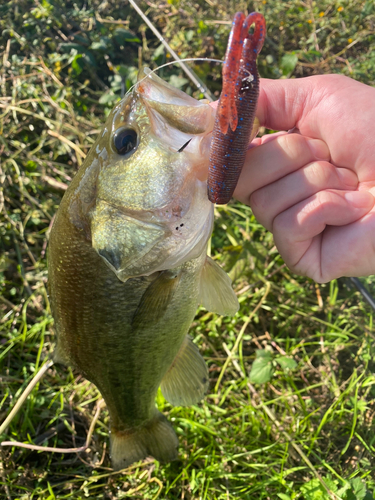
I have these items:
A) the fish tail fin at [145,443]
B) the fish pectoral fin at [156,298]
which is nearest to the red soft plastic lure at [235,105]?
the fish pectoral fin at [156,298]

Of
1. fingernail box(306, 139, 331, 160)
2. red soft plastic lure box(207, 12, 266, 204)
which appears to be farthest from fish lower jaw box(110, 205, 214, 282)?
fingernail box(306, 139, 331, 160)

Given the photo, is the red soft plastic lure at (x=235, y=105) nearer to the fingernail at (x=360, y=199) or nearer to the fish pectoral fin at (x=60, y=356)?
the fingernail at (x=360, y=199)

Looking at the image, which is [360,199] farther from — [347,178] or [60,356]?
[60,356]

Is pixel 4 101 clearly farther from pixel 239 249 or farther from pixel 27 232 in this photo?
pixel 239 249

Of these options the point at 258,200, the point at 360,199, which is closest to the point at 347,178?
the point at 360,199

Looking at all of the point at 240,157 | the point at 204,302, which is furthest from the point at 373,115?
the point at 204,302

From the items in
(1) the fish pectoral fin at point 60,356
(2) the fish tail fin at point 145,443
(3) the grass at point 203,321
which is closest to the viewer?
(1) the fish pectoral fin at point 60,356
